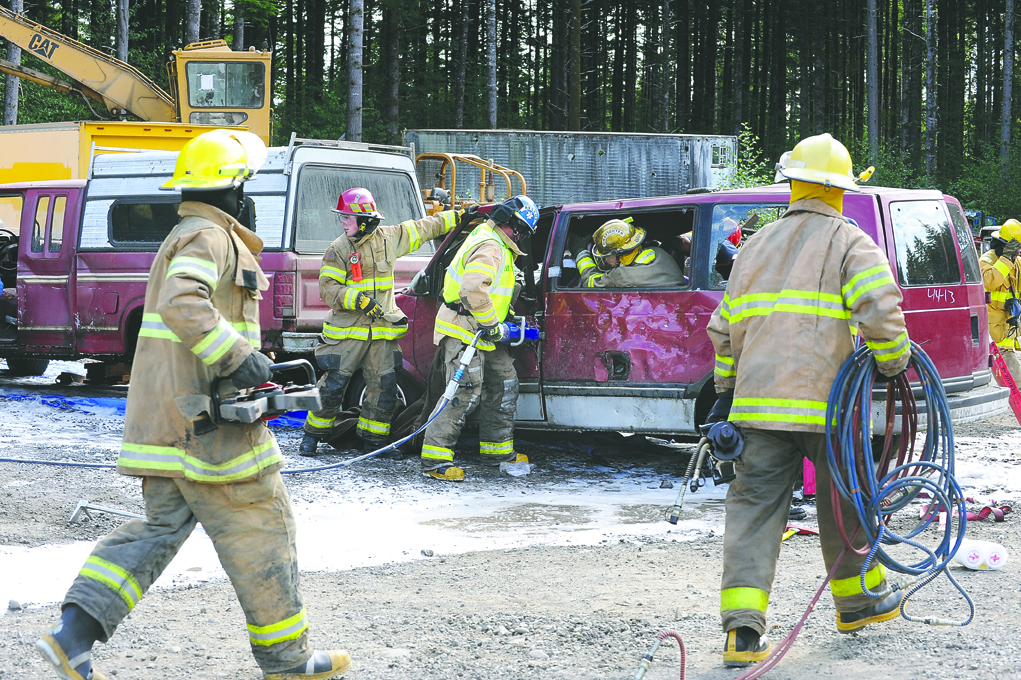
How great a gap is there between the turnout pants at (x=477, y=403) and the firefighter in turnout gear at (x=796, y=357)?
3273mm

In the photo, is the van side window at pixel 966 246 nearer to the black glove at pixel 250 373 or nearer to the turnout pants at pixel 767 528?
the turnout pants at pixel 767 528

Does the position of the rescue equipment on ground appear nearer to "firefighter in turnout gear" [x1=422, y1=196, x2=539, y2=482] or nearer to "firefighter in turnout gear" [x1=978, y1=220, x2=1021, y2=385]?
"firefighter in turnout gear" [x1=422, y1=196, x2=539, y2=482]

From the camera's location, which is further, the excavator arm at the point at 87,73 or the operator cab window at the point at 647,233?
the excavator arm at the point at 87,73

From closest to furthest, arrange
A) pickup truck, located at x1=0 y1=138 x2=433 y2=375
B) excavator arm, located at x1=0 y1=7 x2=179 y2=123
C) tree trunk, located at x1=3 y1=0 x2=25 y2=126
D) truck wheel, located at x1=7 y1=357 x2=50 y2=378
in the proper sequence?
pickup truck, located at x1=0 y1=138 x2=433 y2=375 < truck wheel, located at x1=7 y1=357 x2=50 y2=378 < excavator arm, located at x1=0 y1=7 x2=179 y2=123 < tree trunk, located at x1=3 y1=0 x2=25 y2=126

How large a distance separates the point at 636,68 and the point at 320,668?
142 ft

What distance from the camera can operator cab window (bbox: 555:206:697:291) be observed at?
22.8ft

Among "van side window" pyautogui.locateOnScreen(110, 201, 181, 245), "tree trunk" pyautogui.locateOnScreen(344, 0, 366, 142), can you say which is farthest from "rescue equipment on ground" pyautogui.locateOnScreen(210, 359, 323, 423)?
"tree trunk" pyautogui.locateOnScreen(344, 0, 366, 142)

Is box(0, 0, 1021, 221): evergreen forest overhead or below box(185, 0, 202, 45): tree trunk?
overhead

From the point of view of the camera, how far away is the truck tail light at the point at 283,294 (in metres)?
8.92

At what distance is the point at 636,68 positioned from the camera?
44250mm

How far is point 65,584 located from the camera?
4.56 metres

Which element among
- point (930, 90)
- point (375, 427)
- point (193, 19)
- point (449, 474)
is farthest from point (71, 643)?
point (930, 90)

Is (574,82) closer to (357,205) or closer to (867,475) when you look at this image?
(357,205)

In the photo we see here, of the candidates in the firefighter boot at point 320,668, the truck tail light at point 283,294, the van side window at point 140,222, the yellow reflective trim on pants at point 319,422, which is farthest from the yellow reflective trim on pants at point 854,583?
the van side window at point 140,222
